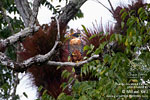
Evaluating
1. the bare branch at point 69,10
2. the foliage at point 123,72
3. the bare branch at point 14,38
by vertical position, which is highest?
the bare branch at point 69,10

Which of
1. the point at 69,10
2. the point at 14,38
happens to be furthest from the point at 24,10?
the point at 14,38

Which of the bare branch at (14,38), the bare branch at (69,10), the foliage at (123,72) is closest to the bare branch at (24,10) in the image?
the bare branch at (69,10)

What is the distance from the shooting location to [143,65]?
4.17 ft

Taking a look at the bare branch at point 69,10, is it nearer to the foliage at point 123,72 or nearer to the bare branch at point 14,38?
the bare branch at point 14,38

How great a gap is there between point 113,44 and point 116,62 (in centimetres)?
41

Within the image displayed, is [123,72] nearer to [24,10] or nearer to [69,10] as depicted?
[69,10]

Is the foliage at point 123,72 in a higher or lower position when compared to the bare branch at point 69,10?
lower

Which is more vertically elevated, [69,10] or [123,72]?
[69,10]

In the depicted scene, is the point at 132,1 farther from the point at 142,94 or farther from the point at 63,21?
the point at 142,94

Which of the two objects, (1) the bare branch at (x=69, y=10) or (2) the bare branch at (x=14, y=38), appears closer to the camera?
(2) the bare branch at (x=14, y=38)

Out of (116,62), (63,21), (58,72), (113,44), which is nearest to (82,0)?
(63,21)

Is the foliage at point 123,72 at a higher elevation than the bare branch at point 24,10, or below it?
below

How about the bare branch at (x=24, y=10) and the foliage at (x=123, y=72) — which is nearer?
the foliage at (x=123, y=72)

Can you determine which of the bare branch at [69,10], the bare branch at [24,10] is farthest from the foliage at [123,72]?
the bare branch at [24,10]
